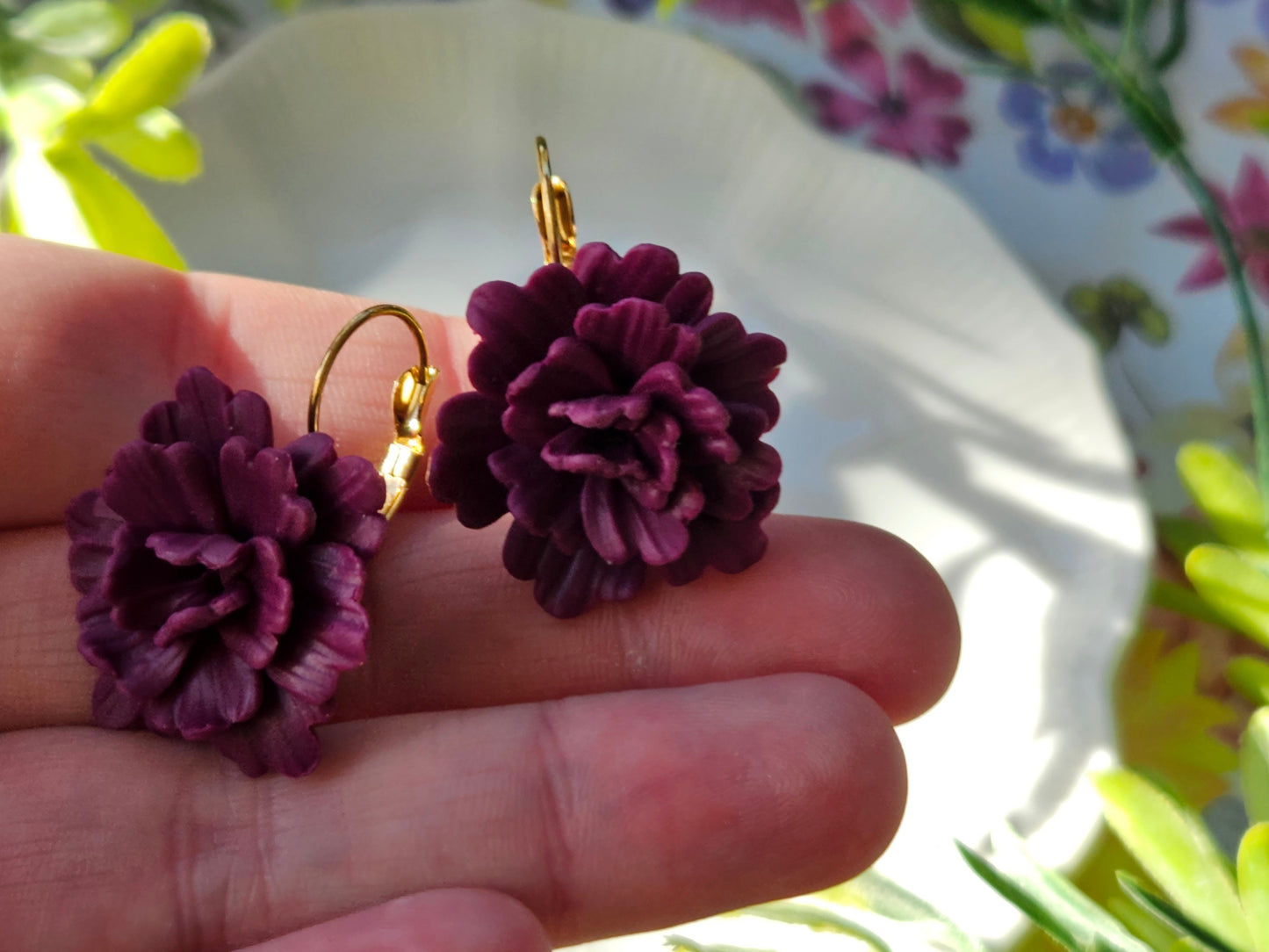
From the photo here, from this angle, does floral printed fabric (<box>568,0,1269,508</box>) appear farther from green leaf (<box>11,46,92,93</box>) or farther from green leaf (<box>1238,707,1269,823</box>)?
green leaf (<box>11,46,92,93</box>)

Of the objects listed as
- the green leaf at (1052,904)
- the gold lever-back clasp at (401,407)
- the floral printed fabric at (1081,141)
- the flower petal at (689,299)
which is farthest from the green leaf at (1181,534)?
the gold lever-back clasp at (401,407)

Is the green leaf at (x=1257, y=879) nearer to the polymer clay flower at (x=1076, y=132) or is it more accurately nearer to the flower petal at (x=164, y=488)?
the flower petal at (x=164, y=488)

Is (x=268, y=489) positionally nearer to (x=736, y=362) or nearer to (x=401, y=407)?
(x=401, y=407)

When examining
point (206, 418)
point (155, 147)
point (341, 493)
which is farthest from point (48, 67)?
point (341, 493)

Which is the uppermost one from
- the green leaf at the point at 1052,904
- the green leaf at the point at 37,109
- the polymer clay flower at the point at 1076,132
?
the polymer clay flower at the point at 1076,132

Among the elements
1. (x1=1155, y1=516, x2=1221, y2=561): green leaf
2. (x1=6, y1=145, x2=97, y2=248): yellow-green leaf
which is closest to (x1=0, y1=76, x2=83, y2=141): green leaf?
(x1=6, y1=145, x2=97, y2=248): yellow-green leaf

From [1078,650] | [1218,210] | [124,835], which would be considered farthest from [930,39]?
[124,835]

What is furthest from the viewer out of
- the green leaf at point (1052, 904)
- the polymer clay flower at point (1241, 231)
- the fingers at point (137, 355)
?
the polymer clay flower at point (1241, 231)

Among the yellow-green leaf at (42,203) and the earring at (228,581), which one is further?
the yellow-green leaf at (42,203)
